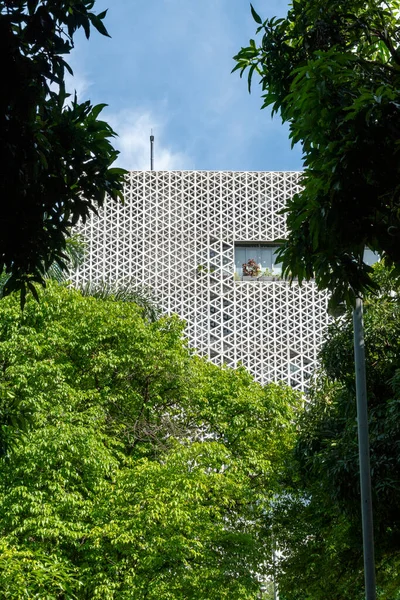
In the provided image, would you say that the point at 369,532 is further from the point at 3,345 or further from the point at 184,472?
the point at 3,345

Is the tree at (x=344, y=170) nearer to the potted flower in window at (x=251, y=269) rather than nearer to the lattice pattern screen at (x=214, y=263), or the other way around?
the lattice pattern screen at (x=214, y=263)

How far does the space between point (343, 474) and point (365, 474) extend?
8.79 ft

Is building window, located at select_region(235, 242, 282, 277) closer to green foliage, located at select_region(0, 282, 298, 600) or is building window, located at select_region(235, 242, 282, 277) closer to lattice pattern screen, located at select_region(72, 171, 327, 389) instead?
lattice pattern screen, located at select_region(72, 171, 327, 389)

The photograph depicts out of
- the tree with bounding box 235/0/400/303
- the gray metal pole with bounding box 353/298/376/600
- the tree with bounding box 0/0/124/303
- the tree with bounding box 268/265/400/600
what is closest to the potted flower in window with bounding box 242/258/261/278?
the tree with bounding box 268/265/400/600

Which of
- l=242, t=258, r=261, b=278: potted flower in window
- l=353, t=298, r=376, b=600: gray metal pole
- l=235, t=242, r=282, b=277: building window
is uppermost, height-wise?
l=235, t=242, r=282, b=277: building window

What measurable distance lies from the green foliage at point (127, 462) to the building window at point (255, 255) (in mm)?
11921

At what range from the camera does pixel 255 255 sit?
3538cm

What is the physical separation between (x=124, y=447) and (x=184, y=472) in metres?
2.16

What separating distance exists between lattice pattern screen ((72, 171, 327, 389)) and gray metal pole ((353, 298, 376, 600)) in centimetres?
2059

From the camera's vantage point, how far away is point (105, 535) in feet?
55.4

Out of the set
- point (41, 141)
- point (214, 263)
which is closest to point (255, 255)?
point (214, 263)

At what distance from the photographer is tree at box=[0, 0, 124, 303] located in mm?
5145

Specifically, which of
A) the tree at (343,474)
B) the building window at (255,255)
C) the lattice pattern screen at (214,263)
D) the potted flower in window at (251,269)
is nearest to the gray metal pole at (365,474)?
the tree at (343,474)

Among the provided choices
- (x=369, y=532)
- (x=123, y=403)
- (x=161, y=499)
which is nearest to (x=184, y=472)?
(x=161, y=499)
